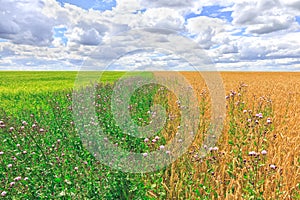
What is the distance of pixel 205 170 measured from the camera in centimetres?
319

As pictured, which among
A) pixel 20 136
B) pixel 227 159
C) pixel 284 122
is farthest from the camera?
pixel 284 122

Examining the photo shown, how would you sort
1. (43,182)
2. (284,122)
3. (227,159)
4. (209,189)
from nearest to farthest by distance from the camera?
(209,189), (43,182), (227,159), (284,122)

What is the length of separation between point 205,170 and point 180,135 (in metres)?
0.85

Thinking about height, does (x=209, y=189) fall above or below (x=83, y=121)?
below

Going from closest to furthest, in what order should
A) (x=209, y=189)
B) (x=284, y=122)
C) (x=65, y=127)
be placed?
(x=209, y=189) < (x=284, y=122) < (x=65, y=127)

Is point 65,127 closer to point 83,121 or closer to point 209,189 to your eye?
point 83,121

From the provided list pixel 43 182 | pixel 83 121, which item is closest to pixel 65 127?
pixel 83 121

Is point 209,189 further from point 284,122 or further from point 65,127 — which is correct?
point 65,127

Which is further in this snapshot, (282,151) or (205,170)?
(282,151)

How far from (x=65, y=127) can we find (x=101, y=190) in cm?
268

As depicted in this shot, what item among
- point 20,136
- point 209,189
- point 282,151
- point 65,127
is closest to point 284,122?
point 282,151

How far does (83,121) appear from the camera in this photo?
17.0 feet

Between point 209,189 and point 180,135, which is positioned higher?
point 180,135

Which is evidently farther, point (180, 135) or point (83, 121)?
point (83, 121)
